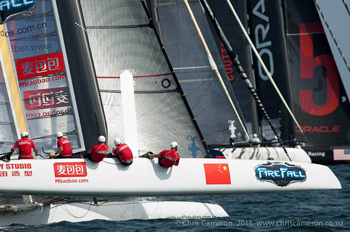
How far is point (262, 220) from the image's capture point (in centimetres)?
1080

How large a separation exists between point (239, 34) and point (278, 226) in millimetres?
15243

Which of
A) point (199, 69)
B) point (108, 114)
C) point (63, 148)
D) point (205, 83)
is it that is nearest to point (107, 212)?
point (63, 148)

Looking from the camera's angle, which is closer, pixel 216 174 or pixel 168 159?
pixel 168 159

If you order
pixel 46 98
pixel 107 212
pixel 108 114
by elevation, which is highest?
pixel 46 98

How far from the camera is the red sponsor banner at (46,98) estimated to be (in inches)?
451

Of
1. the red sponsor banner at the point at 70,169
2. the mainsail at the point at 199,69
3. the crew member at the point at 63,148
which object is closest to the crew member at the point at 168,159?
the red sponsor banner at the point at 70,169

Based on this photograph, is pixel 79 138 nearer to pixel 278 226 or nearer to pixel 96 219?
pixel 96 219

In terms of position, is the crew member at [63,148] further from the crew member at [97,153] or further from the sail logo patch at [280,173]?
the sail logo patch at [280,173]

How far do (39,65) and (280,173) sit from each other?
14.4ft

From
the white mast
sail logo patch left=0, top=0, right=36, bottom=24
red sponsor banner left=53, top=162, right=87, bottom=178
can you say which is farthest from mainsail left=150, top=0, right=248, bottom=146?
red sponsor banner left=53, top=162, right=87, bottom=178

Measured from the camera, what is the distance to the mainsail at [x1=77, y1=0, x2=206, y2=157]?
486 inches

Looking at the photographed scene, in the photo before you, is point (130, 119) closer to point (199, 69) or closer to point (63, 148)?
point (63, 148)

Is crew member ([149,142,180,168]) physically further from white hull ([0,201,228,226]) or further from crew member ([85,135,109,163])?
white hull ([0,201,228,226])

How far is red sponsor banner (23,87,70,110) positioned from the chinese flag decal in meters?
2.69
